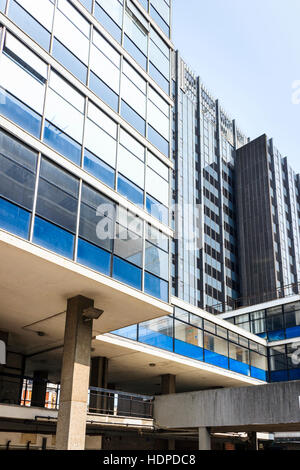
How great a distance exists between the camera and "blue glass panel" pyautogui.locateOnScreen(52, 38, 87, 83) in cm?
1563

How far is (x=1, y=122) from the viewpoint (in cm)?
1323

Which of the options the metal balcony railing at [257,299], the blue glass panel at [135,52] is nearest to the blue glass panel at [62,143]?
the blue glass panel at [135,52]

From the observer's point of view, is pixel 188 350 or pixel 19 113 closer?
pixel 19 113

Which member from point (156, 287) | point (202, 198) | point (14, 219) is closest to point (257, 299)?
point (202, 198)

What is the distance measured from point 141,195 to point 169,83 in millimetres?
6687

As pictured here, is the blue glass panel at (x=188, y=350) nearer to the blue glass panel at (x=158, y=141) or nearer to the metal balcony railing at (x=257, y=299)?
the blue glass panel at (x=158, y=141)

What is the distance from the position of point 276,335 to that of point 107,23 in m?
27.4

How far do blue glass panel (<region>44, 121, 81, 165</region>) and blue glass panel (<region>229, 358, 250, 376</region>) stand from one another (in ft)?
65.6

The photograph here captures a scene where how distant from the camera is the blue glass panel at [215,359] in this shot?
28.4 metres

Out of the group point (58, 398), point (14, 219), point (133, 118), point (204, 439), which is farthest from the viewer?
point (58, 398)

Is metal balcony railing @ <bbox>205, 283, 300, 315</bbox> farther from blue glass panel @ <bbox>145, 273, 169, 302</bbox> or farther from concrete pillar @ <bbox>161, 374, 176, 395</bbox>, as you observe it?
blue glass panel @ <bbox>145, 273, 169, 302</bbox>

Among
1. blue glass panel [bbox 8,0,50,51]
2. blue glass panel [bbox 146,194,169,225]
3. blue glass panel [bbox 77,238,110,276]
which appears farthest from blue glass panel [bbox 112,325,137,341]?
blue glass panel [bbox 8,0,50,51]

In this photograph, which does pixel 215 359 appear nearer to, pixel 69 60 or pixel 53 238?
pixel 53 238

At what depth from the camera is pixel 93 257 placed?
14.9 meters
